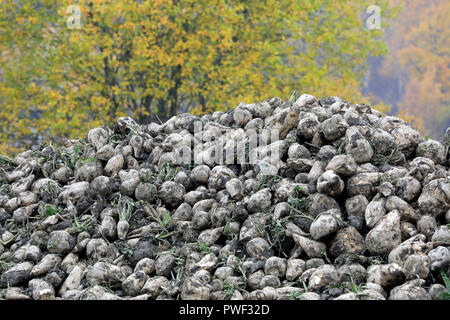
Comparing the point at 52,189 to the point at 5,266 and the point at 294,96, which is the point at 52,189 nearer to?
the point at 5,266

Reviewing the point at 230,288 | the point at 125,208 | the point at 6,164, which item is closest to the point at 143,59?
the point at 6,164

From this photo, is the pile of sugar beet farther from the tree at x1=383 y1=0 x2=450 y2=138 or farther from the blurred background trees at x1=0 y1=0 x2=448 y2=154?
the tree at x1=383 y1=0 x2=450 y2=138

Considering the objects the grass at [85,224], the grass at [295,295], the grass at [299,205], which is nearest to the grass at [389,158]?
the grass at [299,205]

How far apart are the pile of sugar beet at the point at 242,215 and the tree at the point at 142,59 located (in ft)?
26.3

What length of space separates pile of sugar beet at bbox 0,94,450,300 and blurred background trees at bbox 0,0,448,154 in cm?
822

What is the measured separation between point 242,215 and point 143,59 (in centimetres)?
1065

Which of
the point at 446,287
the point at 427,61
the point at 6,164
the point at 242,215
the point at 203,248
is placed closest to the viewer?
the point at 446,287

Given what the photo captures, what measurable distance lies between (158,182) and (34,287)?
1.64 m

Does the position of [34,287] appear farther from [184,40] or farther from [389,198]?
[184,40]

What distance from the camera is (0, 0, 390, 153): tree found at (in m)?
14.2

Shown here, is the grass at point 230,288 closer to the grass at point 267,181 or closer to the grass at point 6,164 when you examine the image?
the grass at point 267,181

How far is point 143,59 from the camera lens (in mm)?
14734

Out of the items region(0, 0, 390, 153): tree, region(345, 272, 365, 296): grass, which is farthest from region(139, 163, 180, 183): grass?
region(0, 0, 390, 153): tree

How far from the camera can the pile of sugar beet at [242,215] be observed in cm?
418
